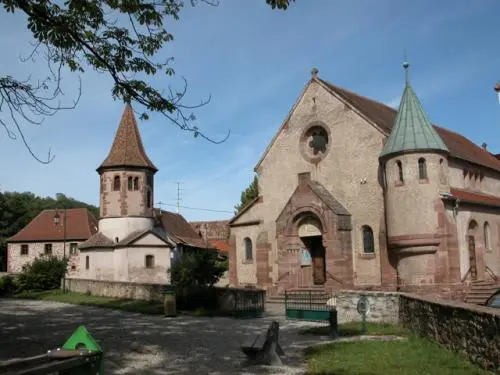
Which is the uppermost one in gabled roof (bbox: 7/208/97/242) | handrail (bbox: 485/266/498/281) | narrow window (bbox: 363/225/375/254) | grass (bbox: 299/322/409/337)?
gabled roof (bbox: 7/208/97/242)

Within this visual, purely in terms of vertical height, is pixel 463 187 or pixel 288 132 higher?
pixel 288 132

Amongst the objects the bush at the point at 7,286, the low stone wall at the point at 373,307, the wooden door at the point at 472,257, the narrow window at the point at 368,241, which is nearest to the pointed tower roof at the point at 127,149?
the bush at the point at 7,286

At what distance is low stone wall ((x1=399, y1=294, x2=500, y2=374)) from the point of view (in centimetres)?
867

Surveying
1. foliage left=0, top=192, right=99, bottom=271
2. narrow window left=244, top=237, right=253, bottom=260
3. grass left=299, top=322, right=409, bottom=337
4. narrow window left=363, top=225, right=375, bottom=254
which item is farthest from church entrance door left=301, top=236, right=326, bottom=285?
foliage left=0, top=192, right=99, bottom=271

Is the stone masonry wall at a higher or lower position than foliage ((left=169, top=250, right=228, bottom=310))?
higher

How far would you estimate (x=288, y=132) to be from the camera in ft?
105

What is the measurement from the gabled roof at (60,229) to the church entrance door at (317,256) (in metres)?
32.7

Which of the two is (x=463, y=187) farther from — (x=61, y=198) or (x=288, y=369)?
(x=61, y=198)

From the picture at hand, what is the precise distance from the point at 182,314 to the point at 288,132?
13584 mm

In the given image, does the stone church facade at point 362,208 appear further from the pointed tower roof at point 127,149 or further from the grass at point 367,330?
the pointed tower roof at point 127,149

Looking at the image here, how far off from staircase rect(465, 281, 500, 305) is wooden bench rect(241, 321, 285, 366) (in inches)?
630

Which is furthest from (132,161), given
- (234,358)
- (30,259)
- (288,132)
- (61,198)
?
(61,198)

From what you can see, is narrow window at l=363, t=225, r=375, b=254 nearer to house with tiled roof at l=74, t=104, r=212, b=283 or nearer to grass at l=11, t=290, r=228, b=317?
grass at l=11, t=290, r=228, b=317

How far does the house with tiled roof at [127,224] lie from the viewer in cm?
4181
